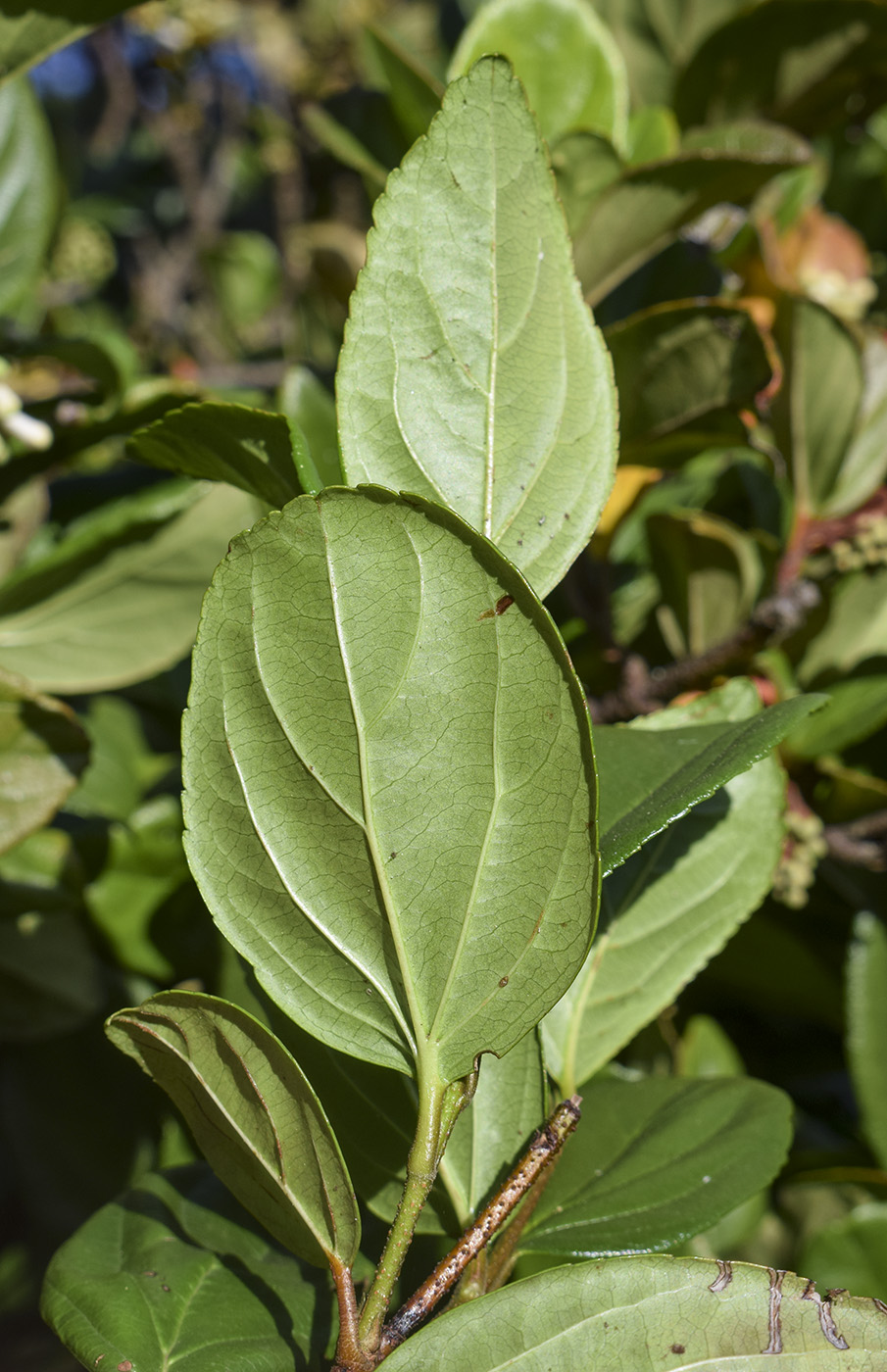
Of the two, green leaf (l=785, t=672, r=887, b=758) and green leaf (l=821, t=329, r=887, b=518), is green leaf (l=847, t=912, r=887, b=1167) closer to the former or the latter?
green leaf (l=785, t=672, r=887, b=758)

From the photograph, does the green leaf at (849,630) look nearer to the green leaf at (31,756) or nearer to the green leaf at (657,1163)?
the green leaf at (657,1163)

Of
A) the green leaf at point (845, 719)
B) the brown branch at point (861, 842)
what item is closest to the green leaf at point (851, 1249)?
the brown branch at point (861, 842)

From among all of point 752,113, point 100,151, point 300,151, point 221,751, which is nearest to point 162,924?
point 221,751

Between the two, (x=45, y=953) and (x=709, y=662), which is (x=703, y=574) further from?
(x=45, y=953)

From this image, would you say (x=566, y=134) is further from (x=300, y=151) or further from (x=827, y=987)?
(x=300, y=151)

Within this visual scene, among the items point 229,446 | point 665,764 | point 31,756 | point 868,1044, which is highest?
point 229,446

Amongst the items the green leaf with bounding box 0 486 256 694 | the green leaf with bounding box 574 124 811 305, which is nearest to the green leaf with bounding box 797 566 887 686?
the green leaf with bounding box 574 124 811 305

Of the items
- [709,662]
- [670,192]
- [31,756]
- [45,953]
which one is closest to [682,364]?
[670,192]
